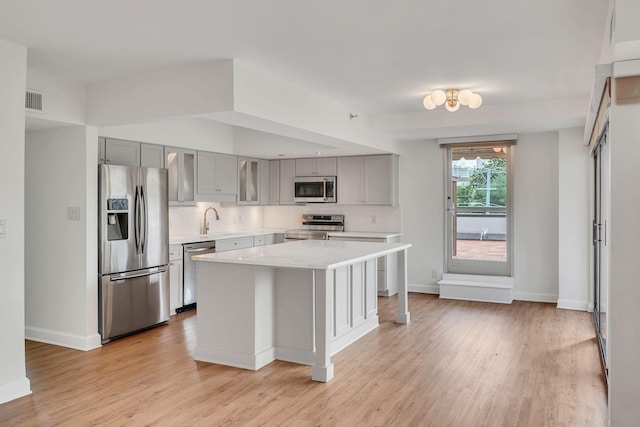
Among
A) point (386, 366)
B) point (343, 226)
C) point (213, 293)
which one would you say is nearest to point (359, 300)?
point (386, 366)

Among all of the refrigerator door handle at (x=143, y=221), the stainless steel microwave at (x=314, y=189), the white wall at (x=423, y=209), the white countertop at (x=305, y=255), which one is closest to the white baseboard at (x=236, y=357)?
the white countertop at (x=305, y=255)

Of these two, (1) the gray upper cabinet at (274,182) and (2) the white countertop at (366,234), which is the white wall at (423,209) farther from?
(1) the gray upper cabinet at (274,182)

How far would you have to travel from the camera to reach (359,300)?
497cm

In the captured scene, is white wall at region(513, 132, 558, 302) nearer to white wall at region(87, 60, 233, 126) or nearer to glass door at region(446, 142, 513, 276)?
glass door at region(446, 142, 513, 276)

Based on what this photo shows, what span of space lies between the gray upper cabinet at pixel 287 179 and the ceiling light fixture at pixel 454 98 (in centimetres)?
333

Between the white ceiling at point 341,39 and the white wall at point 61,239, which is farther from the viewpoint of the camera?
the white wall at point 61,239

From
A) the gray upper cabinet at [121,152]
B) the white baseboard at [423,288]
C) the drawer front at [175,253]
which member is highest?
the gray upper cabinet at [121,152]

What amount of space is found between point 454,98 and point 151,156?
330 centimetres

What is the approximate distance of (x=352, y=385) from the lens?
3.64 meters

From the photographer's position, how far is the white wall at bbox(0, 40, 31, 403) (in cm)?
343

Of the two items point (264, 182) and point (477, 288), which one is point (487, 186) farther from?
point (264, 182)

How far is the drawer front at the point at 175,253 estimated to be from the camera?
5664 millimetres

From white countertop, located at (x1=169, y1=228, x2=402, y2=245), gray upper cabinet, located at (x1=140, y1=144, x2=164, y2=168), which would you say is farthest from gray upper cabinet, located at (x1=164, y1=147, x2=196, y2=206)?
white countertop, located at (x1=169, y1=228, x2=402, y2=245)

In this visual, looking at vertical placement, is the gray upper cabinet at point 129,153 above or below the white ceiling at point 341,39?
below
